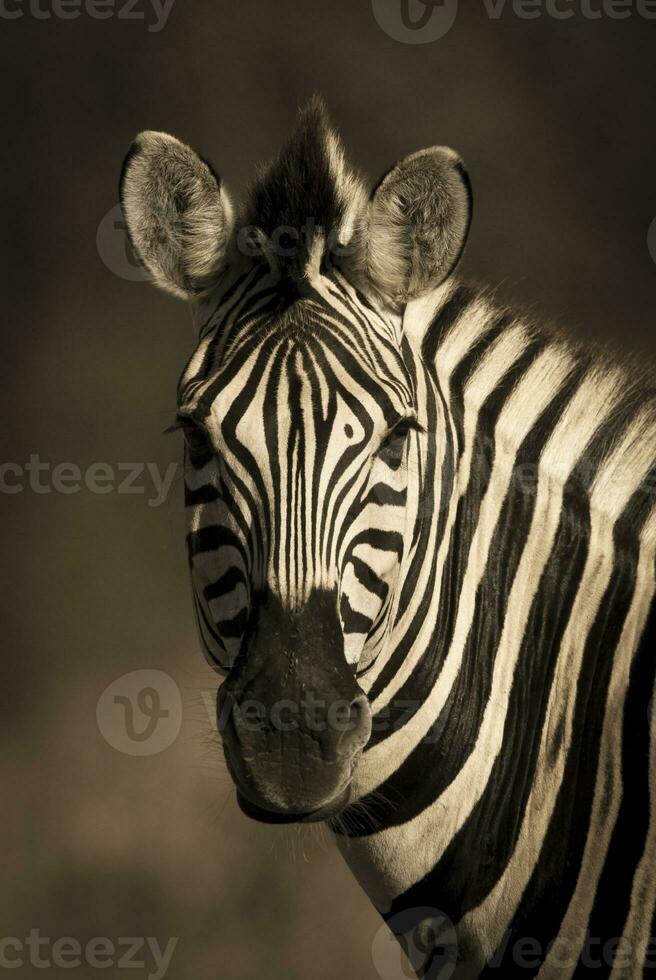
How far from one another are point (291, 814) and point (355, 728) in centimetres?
22

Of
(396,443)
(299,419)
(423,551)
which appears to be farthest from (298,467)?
(423,551)

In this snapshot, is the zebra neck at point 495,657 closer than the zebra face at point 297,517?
No

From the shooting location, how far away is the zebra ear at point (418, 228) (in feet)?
8.00

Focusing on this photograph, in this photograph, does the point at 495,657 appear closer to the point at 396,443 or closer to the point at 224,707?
the point at 396,443

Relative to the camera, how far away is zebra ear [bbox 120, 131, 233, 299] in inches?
99.4

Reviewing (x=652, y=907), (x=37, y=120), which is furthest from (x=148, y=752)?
(x=652, y=907)

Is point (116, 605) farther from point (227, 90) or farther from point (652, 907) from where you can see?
point (652, 907)

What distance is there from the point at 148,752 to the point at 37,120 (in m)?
4.48

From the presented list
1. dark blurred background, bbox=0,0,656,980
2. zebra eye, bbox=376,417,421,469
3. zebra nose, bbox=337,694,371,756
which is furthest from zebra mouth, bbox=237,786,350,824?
dark blurred background, bbox=0,0,656,980

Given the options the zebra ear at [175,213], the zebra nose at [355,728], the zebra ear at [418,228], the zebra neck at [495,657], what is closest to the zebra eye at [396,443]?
the zebra neck at [495,657]

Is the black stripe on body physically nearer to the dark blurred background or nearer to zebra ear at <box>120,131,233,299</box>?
zebra ear at <box>120,131,233,299</box>

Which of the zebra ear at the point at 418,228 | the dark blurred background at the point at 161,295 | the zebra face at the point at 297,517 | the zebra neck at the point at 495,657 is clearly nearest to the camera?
the zebra face at the point at 297,517

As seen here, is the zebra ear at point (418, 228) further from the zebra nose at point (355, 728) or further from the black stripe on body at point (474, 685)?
the zebra nose at point (355, 728)

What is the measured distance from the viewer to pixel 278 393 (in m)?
2.19
